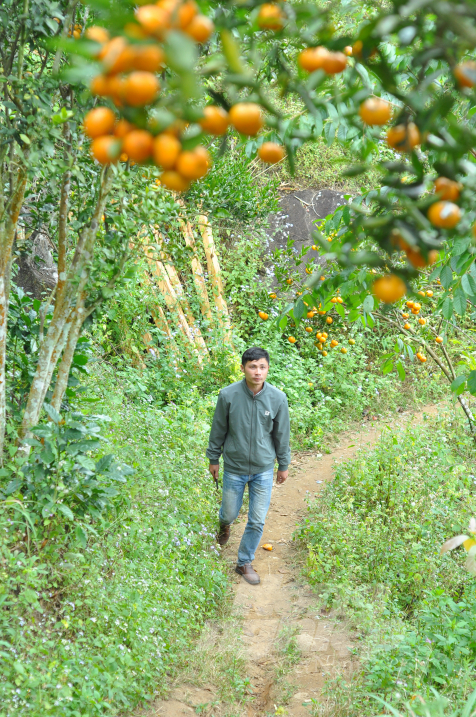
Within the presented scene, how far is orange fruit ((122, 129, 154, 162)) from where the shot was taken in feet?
2.43

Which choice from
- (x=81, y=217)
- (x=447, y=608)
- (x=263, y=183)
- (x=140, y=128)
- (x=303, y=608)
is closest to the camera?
(x=140, y=128)

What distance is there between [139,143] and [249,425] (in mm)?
3371

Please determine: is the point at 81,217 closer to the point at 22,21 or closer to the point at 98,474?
the point at 22,21

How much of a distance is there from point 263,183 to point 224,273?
2132 millimetres

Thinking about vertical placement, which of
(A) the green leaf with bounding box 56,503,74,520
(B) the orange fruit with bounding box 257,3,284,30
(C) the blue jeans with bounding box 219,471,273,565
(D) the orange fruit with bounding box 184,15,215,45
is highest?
(B) the orange fruit with bounding box 257,3,284,30

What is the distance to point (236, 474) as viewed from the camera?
13.4 ft

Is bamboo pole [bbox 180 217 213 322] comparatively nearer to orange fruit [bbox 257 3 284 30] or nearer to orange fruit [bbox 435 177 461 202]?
orange fruit [bbox 257 3 284 30]

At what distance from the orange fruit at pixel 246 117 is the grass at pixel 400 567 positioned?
226 cm

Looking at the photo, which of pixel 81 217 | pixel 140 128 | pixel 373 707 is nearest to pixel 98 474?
pixel 81 217

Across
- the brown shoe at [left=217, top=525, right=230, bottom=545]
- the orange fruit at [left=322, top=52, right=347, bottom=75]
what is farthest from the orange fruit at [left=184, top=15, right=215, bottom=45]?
the brown shoe at [left=217, top=525, right=230, bottom=545]

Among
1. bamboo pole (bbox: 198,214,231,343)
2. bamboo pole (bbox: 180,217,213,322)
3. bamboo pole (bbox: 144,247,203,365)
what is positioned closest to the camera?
bamboo pole (bbox: 144,247,203,365)

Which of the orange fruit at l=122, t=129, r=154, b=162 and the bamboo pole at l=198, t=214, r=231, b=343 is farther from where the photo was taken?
the bamboo pole at l=198, t=214, r=231, b=343

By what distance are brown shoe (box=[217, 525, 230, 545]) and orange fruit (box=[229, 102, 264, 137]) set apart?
3908 mm

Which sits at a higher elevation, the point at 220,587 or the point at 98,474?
the point at 98,474
